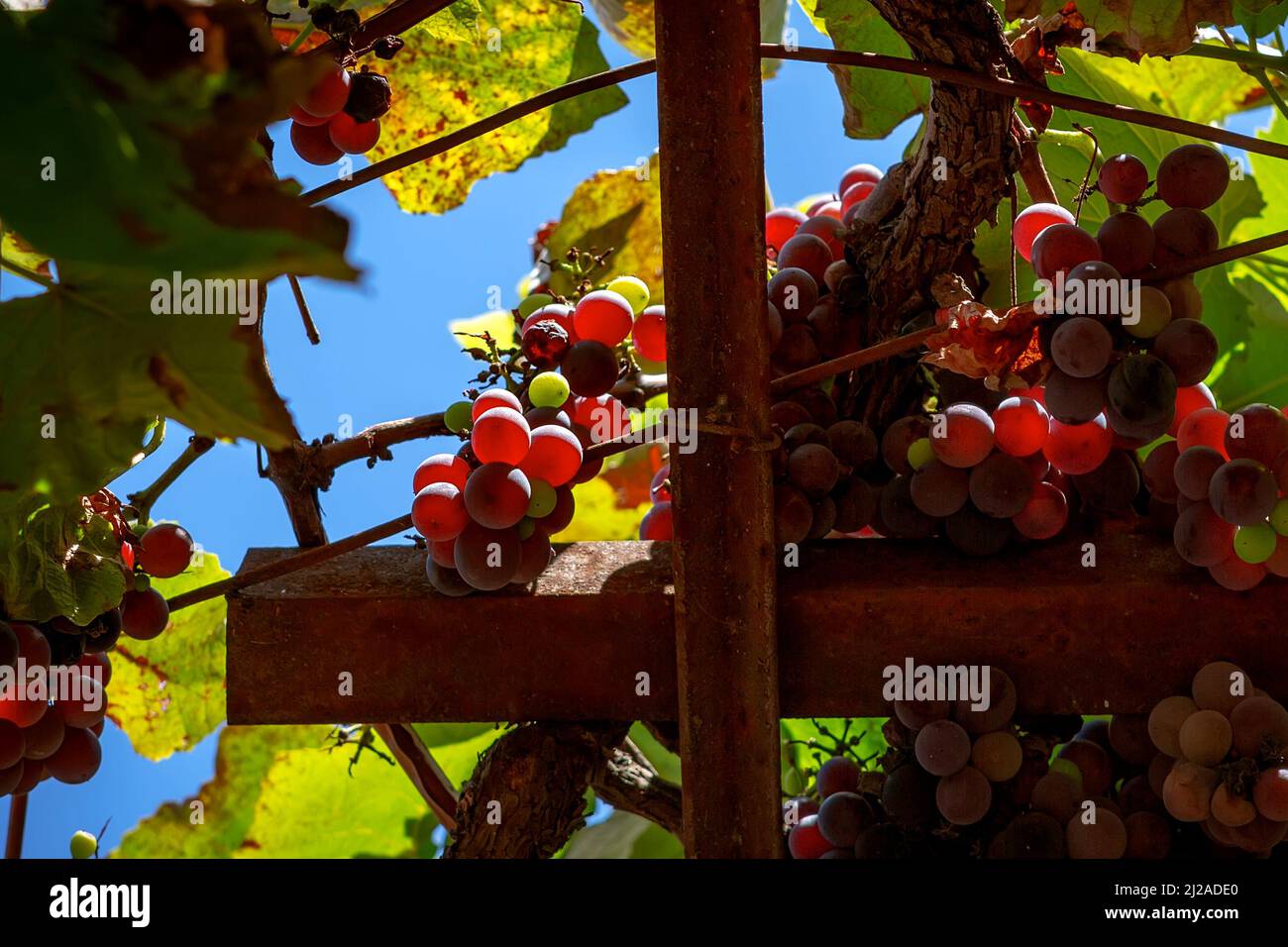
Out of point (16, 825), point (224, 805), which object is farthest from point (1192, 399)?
point (224, 805)

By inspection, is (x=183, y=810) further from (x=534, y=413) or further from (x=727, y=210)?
(x=727, y=210)

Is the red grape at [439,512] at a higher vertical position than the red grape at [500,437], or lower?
lower

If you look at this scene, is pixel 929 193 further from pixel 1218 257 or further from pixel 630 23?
pixel 630 23

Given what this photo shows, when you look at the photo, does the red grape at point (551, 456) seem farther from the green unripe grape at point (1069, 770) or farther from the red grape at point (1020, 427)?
the green unripe grape at point (1069, 770)

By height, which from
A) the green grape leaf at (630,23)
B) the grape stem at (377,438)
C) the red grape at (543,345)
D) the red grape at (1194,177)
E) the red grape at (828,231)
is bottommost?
the grape stem at (377,438)

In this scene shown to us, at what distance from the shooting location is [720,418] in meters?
0.83

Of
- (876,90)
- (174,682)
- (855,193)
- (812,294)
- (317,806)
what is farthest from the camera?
(317,806)

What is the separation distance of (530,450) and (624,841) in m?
0.88

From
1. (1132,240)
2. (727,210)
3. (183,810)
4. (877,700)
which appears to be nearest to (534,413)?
(727,210)

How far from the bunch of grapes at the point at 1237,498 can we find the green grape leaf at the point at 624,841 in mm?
809

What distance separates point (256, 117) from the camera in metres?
0.44

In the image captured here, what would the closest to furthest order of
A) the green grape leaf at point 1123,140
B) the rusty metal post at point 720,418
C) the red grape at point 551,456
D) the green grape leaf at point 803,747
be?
1. the rusty metal post at point 720,418
2. the red grape at point 551,456
3. the green grape leaf at point 1123,140
4. the green grape leaf at point 803,747

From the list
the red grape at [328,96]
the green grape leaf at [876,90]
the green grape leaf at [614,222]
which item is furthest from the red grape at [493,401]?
the green grape leaf at [614,222]

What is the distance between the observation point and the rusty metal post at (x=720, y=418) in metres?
0.81
